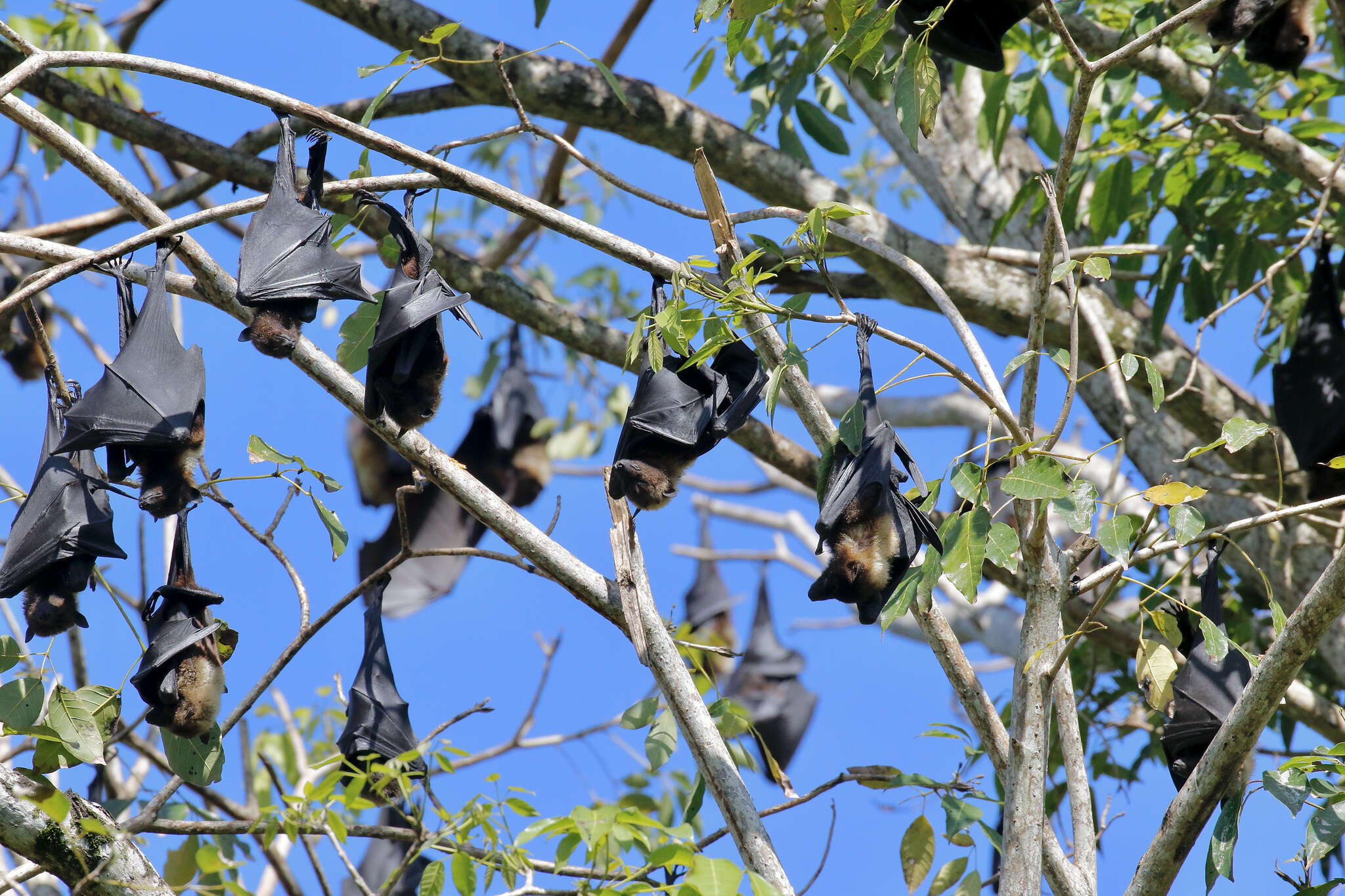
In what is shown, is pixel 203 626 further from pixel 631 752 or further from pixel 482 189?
pixel 631 752

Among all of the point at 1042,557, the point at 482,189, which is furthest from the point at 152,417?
the point at 1042,557

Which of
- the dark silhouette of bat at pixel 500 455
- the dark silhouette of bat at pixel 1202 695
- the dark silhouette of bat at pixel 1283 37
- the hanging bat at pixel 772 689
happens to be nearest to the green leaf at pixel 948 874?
the dark silhouette of bat at pixel 1202 695

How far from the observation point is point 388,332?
3.07 meters

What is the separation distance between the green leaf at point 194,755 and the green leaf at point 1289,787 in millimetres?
2653

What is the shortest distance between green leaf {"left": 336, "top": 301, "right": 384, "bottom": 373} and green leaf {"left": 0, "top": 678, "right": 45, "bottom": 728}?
45.8 inches

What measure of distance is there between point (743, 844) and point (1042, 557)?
3.22ft

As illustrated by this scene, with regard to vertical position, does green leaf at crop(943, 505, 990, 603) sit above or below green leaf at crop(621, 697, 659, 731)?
below

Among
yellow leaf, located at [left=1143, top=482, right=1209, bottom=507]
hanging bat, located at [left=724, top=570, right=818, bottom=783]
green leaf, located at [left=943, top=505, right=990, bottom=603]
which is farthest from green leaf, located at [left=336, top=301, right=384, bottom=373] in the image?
hanging bat, located at [left=724, top=570, right=818, bottom=783]

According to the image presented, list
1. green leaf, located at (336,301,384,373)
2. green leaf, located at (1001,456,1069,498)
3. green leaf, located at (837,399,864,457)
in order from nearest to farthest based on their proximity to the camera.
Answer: green leaf, located at (1001,456,1069,498) → green leaf, located at (837,399,864,457) → green leaf, located at (336,301,384,373)

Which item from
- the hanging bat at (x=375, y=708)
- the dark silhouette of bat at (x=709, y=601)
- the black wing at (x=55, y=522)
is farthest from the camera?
the dark silhouette of bat at (x=709, y=601)

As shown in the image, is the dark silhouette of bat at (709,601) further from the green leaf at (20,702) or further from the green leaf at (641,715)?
the green leaf at (20,702)

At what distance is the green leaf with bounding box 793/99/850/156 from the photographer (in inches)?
200

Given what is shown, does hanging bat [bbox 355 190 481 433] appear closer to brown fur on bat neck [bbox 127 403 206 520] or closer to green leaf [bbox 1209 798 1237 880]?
brown fur on bat neck [bbox 127 403 206 520]

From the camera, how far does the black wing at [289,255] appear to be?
9.78ft
